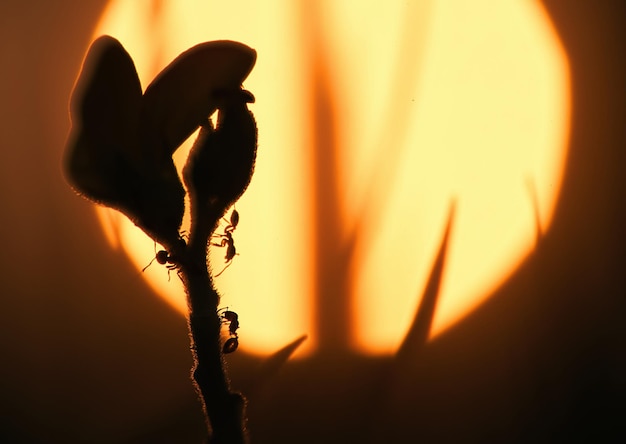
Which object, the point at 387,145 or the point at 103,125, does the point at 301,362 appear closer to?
the point at 387,145

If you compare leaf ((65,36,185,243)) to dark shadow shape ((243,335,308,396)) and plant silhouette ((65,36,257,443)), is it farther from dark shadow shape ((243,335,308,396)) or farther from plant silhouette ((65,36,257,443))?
dark shadow shape ((243,335,308,396))

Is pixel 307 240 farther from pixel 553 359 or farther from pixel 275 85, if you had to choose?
pixel 553 359

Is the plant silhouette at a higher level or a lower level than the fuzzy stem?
higher

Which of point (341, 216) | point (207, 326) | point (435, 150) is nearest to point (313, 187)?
point (341, 216)

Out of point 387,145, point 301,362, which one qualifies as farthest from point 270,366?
point 387,145

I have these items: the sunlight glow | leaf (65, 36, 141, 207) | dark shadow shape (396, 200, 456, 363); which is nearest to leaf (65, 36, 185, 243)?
leaf (65, 36, 141, 207)

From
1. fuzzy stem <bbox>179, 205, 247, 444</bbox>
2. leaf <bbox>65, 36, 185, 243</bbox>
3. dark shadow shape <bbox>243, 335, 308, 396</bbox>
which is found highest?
leaf <bbox>65, 36, 185, 243</bbox>
